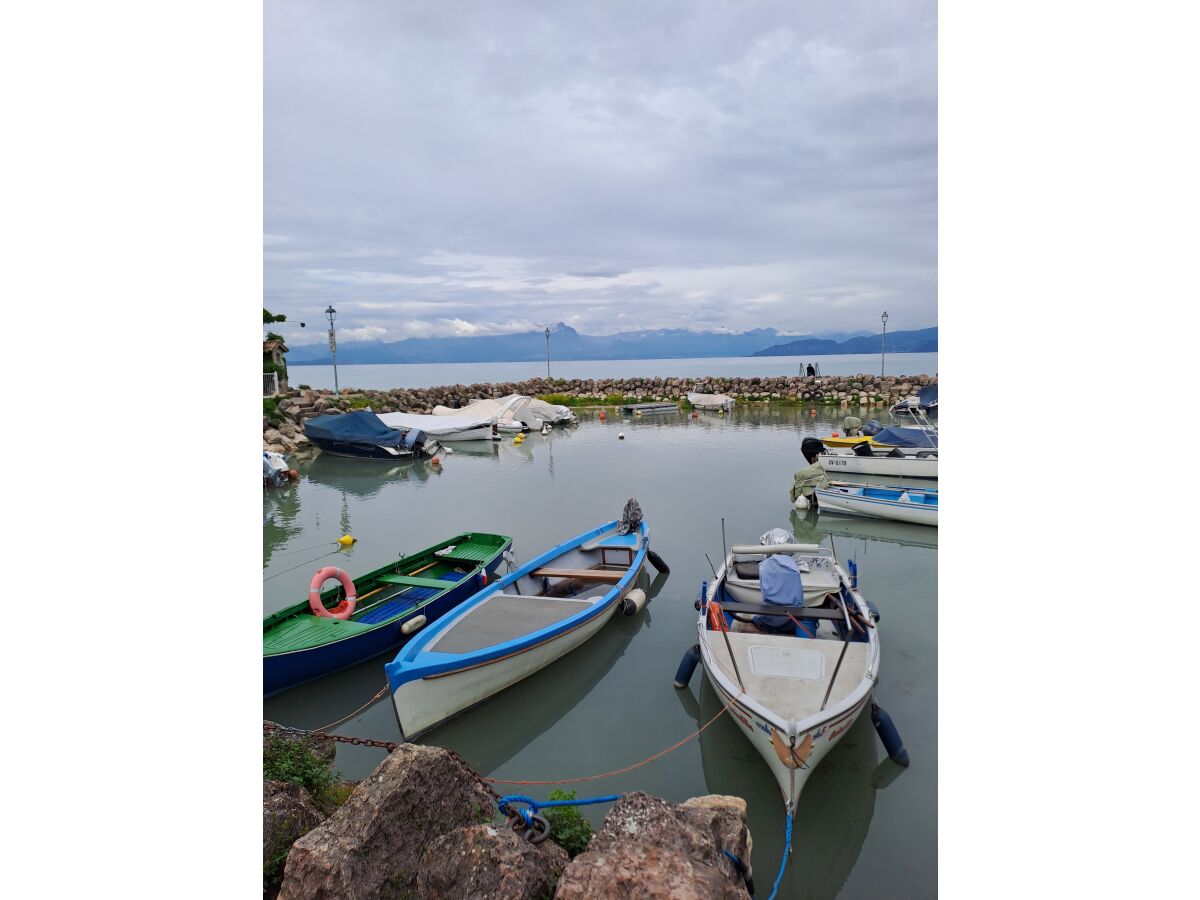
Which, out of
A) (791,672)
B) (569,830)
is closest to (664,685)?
(791,672)

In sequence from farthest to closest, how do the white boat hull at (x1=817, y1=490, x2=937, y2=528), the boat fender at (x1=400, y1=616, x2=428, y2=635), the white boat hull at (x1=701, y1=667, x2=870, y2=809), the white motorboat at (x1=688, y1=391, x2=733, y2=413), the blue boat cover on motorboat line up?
1. the white motorboat at (x1=688, y1=391, x2=733, y2=413)
2. the white boat hull at (x1=817, y1=490, x2=937, y2=528)
3. the boat fender at (x1=400, y1=616, x2=428, y2=635)
4. the blue boat cover on motorboat
5. the white boat hull at (x1=701, y1=667, x2=870, y2=809)

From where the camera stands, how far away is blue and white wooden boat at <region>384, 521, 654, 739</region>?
6.52 meters

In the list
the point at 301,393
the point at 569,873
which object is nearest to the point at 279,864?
the point at 569,873

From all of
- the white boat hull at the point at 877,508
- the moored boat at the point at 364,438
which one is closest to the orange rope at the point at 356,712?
the white boat hull at the point at 877,508

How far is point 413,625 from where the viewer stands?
8.20 m

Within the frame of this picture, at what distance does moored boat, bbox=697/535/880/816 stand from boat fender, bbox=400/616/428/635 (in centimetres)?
369

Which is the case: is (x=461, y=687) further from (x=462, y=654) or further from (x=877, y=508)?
(x=877, y=508)

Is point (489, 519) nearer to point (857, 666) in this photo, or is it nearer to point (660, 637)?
point (660, 637)

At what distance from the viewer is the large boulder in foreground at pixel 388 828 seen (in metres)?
3.29

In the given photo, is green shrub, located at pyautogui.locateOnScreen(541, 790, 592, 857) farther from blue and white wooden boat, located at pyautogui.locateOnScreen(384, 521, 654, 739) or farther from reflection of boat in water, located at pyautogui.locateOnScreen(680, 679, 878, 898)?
blue and white wooden boat, located at pyautogui.locateOnScreen(384, 521, 654, 739)

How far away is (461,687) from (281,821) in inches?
119

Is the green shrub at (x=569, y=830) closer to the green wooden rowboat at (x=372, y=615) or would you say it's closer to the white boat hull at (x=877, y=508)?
the green wooden rowboat at (x=372, y=615)

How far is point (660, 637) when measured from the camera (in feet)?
29.5

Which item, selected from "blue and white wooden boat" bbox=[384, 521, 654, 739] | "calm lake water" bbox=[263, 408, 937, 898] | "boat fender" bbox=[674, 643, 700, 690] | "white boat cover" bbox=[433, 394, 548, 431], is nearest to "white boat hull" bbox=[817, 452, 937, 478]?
"calm lake water" bbox=[263, 408, 937, 898]
